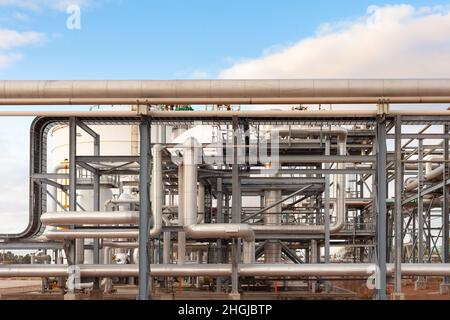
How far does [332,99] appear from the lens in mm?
13258

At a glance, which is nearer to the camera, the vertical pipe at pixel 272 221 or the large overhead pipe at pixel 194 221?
the large overhead pipe at pixel 194 221

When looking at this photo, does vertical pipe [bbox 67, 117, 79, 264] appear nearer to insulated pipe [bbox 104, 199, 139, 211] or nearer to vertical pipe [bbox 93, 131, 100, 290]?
vertical pipe [bbox 93, 131, 100, 290]

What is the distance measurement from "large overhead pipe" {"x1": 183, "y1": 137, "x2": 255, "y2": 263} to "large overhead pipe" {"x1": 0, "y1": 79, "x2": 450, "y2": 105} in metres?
2.85

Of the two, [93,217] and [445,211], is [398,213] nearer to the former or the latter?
[93,217]

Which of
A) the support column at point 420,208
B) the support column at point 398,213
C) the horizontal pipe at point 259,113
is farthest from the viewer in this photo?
the support column at point 420,208

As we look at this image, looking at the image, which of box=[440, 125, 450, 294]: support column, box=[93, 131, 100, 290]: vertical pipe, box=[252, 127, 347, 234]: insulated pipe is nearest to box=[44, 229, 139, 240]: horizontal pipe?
box=[93, 131, 100, 290]: vertical pipe

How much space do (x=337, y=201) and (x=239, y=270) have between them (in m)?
6.95

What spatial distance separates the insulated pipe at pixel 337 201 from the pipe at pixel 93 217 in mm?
6655

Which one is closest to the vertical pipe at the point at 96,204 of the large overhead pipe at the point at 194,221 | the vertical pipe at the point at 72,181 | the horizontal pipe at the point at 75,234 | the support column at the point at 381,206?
the vertical pipe at the point at 72,181

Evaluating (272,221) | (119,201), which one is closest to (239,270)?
(272,221)

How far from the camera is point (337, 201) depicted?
21016 millimetres

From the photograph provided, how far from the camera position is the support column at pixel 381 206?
13.7m

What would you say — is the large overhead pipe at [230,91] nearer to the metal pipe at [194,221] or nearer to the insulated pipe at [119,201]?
the metal pipe at [194,221]
